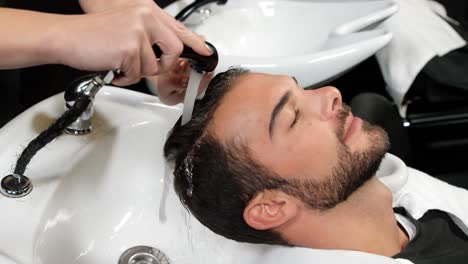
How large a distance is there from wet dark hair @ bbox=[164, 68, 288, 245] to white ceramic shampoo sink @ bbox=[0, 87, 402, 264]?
0.30 ft

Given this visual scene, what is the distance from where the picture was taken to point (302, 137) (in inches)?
44.3

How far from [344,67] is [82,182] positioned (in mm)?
708

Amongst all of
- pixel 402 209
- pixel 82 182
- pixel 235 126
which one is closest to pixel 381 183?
pixel 402 209

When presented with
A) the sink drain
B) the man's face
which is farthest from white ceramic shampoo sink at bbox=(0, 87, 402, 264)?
the man's face

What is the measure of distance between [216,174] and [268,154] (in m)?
0.11

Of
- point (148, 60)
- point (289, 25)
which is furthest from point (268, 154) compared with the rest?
point (289, 25)

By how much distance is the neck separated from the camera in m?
1.17

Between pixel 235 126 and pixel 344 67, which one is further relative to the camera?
pixel 344 67

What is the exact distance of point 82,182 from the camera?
3.96ft

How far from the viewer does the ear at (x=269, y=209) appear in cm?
113

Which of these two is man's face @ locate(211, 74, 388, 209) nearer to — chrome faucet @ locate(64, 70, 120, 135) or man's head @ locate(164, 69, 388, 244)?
man's head @ locate(164, 69, 388, 244)

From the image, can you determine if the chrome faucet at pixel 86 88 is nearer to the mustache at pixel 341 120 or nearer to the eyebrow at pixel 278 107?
the eyebrow at pixel 278 107

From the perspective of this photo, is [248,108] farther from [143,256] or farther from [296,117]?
[143,256]

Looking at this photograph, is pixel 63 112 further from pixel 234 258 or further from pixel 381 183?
pixel 381 183
